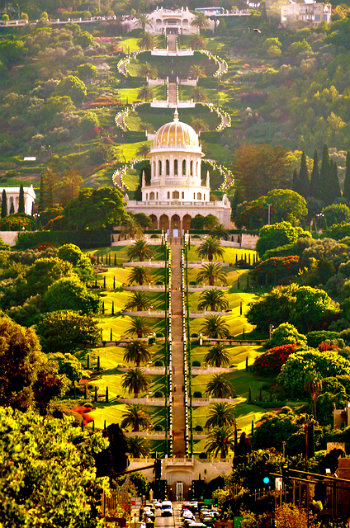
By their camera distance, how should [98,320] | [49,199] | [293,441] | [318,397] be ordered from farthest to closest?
[49,199], [98,320], [318,397], [293,441]

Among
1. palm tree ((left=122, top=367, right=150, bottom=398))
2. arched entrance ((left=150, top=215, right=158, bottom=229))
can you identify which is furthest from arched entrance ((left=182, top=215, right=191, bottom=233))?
palm tree ((left=122, top=367, right=150, bottom=398))

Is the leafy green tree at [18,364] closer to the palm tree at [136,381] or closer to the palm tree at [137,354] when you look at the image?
the palm tree at [136,381]

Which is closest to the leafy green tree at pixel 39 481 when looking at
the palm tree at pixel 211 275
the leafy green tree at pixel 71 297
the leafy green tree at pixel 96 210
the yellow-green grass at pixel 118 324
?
the yellow-green grass at pixel 118 324

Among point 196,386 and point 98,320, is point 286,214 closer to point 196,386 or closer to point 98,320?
point 98,320

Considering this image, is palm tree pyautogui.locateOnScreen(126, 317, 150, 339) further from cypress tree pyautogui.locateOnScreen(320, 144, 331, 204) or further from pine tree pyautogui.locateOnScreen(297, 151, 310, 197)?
cypress tree pyautogui.locateOnScreen(320, 144, 331, 204)

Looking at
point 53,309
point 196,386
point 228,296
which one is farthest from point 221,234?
point 196,386
